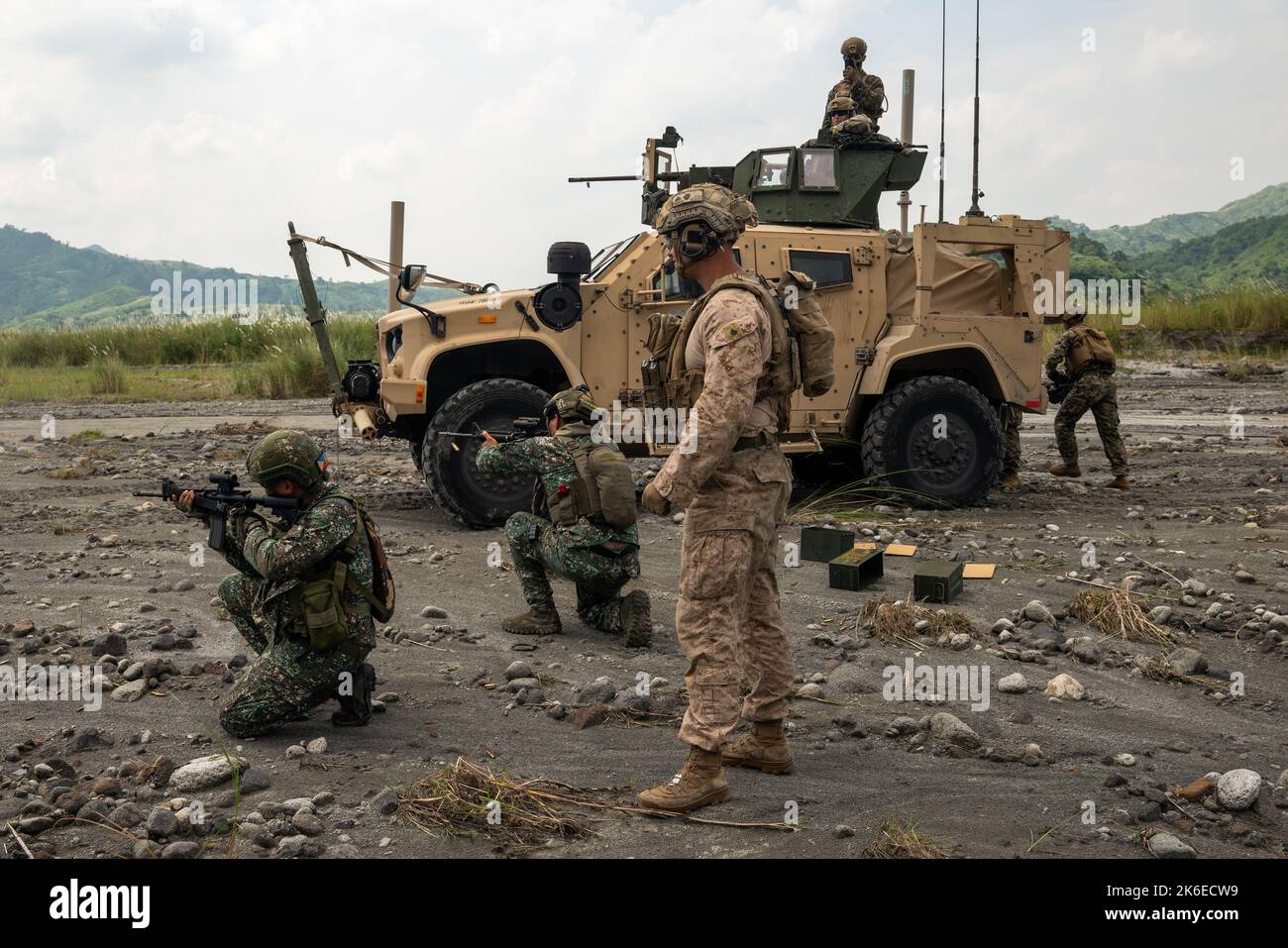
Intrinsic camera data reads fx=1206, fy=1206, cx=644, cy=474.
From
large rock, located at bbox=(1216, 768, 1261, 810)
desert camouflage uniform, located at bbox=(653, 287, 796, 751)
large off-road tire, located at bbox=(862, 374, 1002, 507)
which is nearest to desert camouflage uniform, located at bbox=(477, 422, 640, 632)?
desert camouflage uniform, located at bbox=(653, 287, 796, 751)

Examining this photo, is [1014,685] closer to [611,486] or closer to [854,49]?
[611,486]

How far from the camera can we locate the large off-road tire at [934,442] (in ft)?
29.8

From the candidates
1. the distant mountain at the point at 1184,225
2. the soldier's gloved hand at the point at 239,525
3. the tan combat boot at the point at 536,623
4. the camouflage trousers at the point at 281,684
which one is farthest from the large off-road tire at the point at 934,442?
the distant mountain at the point at 1184,225

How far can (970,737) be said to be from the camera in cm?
447

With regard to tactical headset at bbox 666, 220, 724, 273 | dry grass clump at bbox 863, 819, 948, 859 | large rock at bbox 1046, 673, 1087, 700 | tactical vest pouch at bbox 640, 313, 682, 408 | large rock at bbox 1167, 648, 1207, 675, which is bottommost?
dry grass clump at bbox 863, 819, 948, 859

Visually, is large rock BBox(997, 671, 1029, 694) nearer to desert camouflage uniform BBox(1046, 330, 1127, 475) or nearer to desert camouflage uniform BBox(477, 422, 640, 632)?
desert camouflage uniform BBox(477, 422, 640, 632)

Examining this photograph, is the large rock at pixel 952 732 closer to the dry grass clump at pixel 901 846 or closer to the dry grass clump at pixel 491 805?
Result: the dry grass clump at pixel 901 846

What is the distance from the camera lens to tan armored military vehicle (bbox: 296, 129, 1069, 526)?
847 cm

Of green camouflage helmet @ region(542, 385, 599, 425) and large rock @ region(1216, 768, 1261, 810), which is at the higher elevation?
green camouflage helmet @ region(542, 385, 599, 425)

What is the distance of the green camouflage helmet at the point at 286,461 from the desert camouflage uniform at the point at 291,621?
0.34ft

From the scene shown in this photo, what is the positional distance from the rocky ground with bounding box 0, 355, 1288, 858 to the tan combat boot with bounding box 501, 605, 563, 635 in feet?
0.36

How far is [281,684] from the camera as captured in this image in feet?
14.8

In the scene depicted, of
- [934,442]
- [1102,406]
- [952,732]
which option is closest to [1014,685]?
[952,732]

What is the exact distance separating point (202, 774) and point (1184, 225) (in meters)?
83.2
